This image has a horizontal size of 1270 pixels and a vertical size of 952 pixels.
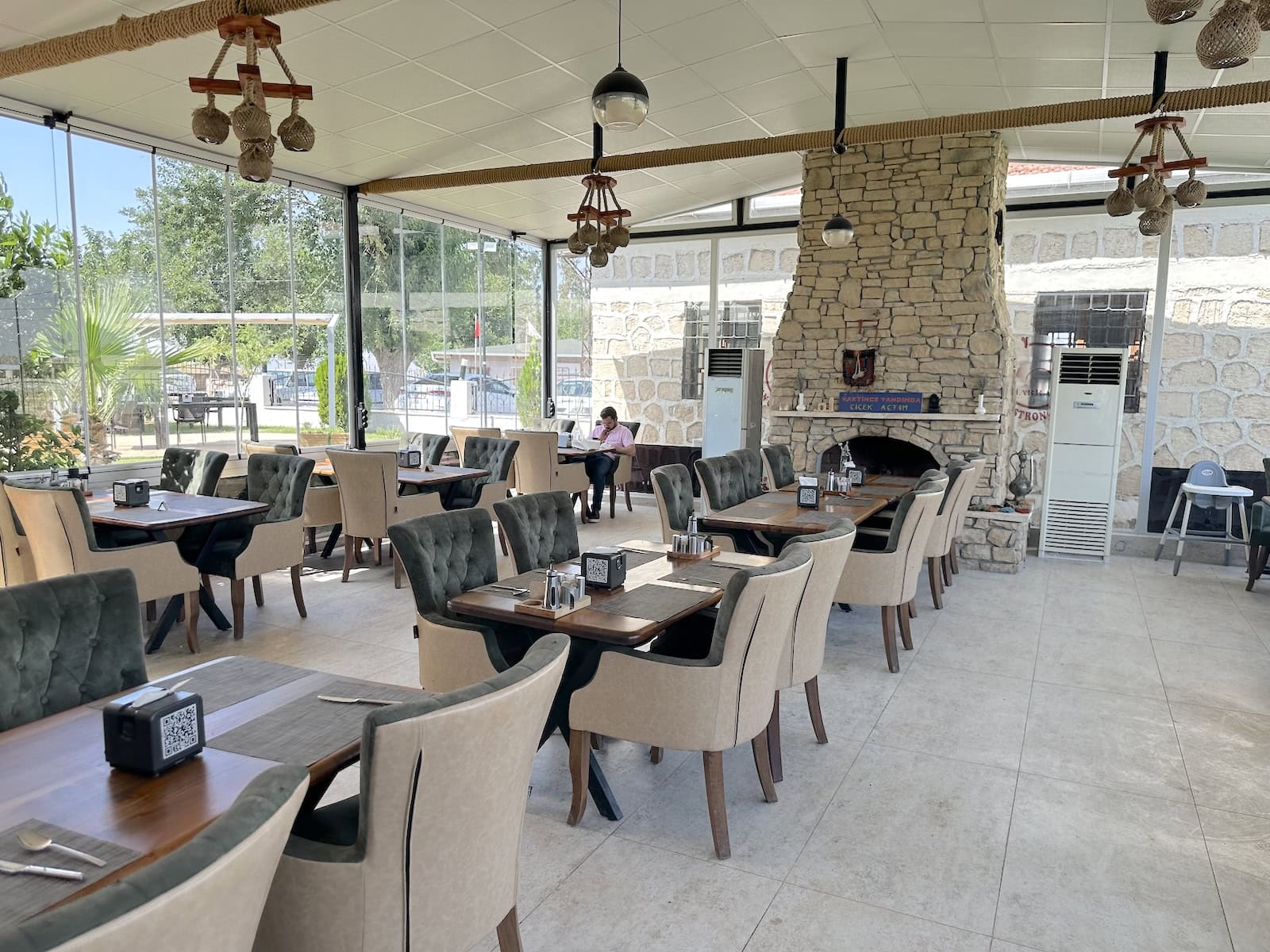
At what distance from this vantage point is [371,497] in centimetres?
593

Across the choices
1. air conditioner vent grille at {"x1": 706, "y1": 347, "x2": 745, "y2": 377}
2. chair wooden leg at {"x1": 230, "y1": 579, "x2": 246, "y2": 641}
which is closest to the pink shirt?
air conditioner vent grille at {"x1": 706, "y1": 347, "x2": 745, "y2": 377}

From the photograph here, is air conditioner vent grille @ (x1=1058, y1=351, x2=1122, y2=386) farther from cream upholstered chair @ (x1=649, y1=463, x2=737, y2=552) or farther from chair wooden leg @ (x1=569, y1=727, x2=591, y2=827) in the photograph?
chair wooden leg @ (x1=569, y1=727, x2=591, y2=827)

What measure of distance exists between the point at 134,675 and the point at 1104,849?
306 cm

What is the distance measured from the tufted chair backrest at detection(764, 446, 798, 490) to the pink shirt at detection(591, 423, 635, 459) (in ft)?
8.16

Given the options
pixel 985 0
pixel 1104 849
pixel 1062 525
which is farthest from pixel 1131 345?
pixel 1104 849

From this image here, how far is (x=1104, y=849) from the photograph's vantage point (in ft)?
9.05

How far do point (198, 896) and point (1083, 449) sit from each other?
7.72m

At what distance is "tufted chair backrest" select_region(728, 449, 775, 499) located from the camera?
19.7ft

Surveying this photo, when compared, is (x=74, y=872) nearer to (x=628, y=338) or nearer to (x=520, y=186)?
(x=520, y=186)

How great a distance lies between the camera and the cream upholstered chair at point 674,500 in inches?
190

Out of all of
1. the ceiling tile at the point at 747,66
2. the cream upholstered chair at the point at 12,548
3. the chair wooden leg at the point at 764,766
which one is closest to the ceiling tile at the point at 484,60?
the ceiling tile at the point at 747,66

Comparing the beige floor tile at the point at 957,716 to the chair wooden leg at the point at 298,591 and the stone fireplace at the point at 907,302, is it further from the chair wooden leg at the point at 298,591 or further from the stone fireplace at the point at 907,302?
the chair wooden leg at the point at 298,591

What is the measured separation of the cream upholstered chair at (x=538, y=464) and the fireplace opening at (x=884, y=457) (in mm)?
2561

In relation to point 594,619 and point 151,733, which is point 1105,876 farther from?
point 151,733
